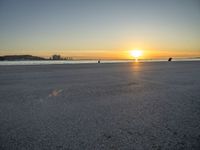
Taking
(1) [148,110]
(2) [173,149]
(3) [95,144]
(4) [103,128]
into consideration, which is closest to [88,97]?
(1) [148,110]

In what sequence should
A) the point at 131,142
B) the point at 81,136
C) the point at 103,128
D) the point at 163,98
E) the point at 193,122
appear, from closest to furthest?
the point at 131,142
the point at 81,136
the point at 103,128
the point at 193,122
the point at 163,98

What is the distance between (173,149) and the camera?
2.61 metres

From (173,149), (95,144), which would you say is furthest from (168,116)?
(95,144)

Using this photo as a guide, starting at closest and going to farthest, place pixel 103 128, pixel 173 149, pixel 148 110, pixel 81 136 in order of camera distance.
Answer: pixel 173 149 < pixel 81 136 < pixel 103 128 < pixel 148 110

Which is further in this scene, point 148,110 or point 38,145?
point 148,110

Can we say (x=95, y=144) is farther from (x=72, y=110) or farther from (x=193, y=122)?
(x=193, y=122)

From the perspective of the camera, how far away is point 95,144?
275cm

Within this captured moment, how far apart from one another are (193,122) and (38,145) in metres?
2.90

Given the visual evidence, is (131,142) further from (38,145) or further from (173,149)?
(38,145)

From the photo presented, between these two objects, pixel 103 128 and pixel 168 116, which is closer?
pixel 103 128

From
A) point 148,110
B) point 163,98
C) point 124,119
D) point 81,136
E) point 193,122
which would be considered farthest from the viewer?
point 163,98

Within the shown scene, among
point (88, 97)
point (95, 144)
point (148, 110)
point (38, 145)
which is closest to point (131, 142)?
point (95, 144)

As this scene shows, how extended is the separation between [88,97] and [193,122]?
3.17 metres

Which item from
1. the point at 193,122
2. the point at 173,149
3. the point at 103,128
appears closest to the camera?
the point at 173,149
